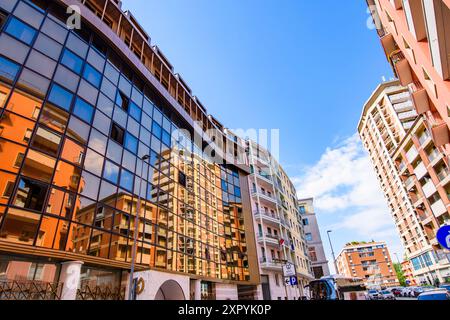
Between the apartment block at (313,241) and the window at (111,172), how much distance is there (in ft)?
154

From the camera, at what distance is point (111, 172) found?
1648cm

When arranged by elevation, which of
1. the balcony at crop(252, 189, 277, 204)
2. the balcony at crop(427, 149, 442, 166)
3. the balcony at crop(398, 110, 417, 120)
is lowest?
the balcony at crop(252, 189, 277, 204)

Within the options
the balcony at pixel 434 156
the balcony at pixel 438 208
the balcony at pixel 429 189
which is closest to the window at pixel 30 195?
the balcony at pixel 434 156

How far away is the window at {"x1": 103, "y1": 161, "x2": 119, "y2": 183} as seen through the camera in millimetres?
16087

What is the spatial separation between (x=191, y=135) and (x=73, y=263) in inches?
731

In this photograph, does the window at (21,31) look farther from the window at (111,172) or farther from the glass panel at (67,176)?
the window at (111,172)

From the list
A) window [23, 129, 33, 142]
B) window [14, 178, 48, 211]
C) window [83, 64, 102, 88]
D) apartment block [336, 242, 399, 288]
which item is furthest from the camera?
apartment block [336, 242, 399, 288]

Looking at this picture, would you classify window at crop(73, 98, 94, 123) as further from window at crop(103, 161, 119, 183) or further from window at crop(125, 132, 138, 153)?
window at crop(125, 132, 138, 153)

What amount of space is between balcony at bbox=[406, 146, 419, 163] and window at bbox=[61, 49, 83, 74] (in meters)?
42.3

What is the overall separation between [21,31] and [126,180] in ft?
32.7

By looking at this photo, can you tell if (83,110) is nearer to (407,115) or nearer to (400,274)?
(407,115)

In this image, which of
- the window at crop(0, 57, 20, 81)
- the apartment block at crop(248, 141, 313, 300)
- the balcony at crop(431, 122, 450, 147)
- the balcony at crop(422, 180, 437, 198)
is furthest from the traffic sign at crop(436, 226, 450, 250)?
the balcony at crop(422, 180, 437, 198)

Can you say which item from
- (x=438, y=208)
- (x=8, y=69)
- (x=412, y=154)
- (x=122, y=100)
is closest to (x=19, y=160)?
(x=8, y=69)

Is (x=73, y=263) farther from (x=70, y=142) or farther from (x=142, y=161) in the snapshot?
(x=142, y=161)
